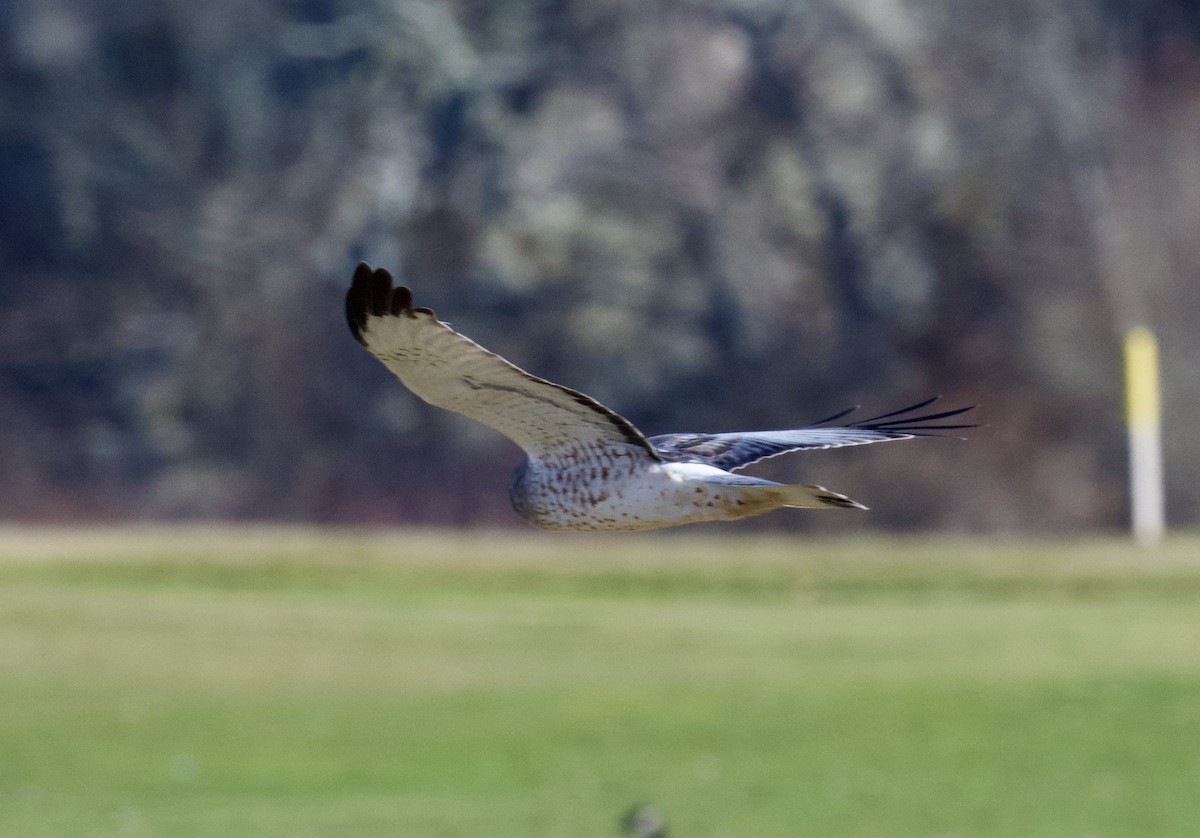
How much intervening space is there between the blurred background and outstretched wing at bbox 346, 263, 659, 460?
1369cm

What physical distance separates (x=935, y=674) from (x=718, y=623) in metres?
1.73

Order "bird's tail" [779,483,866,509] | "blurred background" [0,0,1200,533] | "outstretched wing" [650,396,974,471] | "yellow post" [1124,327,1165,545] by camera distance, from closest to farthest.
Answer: "bird's tail" [779,483,866,509] < "outstretched wing" [650,396,974,471] < "yellow post" [1124,327,1165,545] < "blurred background" [0,0,1200,533]

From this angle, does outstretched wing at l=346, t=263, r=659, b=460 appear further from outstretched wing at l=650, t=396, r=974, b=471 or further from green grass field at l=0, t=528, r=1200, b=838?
green grass field at l=0, t=528, r=1200, b=838

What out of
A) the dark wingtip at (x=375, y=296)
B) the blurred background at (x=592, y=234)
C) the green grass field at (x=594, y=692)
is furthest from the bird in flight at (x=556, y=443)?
the blurred background at (x=592, y=234)

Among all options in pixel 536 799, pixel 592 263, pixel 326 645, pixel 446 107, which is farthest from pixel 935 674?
pixel 446 107

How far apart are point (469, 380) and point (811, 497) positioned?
470mm

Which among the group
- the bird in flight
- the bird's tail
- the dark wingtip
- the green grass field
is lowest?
the green grass field

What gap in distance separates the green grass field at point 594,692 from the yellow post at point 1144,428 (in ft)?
14.1

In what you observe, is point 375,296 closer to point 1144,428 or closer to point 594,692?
point 594,692

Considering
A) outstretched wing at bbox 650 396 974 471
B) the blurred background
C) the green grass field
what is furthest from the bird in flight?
the blurred background

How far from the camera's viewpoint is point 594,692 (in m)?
9.02

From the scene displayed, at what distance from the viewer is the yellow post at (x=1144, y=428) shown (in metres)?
16.5

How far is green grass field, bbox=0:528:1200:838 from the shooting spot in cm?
754

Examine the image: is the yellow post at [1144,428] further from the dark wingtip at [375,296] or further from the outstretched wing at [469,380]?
the dark wingtip at [375,296]
